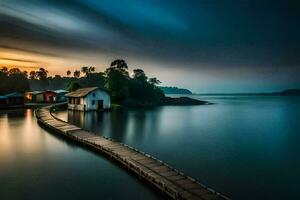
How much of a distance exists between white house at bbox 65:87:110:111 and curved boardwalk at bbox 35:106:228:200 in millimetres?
38367

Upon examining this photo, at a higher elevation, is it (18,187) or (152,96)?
(152,96)

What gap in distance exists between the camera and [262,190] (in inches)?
832

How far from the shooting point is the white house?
2958 inches

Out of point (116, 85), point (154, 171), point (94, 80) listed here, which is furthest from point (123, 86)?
point (154, 171)

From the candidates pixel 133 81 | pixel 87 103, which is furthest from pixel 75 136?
pixel 133 81

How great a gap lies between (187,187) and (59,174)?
1222 centimetres

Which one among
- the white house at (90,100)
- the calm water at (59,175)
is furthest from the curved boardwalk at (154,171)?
the white house at (90,100)

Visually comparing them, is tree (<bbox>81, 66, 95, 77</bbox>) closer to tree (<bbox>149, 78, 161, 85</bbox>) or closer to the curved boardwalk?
tree (<bbox>149, 78, 161, 85</bbox>)

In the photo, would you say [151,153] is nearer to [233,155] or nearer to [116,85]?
[233,155]

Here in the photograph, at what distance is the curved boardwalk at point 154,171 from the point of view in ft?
57.2

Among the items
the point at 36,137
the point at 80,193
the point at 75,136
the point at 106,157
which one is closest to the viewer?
the point at 80,193

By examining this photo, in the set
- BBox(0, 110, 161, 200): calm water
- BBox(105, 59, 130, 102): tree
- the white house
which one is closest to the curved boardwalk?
BBox(0, 110, 161, 200): calm water

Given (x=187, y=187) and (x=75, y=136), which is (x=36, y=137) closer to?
(x=75, y=136)

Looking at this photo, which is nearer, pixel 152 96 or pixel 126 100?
pixel 126 100
